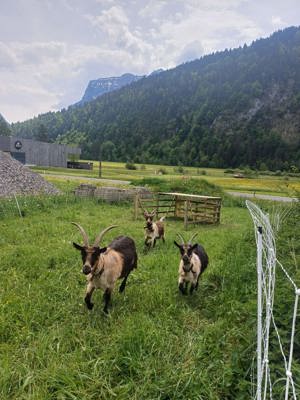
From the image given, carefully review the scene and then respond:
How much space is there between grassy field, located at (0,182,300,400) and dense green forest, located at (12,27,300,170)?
79.8 m

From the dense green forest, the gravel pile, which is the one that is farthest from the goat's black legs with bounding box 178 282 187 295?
the dense green forest

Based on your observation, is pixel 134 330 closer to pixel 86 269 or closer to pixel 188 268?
pixel 86 269

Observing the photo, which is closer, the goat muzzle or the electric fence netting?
the electric fence netting

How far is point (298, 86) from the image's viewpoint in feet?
413

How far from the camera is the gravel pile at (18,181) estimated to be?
64.5 ft

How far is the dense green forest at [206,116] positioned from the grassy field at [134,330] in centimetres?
7977

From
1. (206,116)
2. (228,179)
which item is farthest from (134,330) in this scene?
(206,116)

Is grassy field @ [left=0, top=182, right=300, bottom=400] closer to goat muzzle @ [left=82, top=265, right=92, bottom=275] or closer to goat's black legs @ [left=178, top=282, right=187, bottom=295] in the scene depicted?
goat's black legs @ [left=178, top=282, right=187, bottom=295]

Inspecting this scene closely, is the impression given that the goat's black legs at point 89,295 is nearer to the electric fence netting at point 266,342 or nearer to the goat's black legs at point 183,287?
the goat's black legs at point 183,287

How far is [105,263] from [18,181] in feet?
57.3

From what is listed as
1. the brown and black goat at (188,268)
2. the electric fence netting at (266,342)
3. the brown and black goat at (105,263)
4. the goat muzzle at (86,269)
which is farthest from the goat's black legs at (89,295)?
the electric fence netting at (266,342)

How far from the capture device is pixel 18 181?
21.0 metres

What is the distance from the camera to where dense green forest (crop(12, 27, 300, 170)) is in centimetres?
9856

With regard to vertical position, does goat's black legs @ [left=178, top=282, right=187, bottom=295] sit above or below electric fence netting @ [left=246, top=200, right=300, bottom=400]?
below
